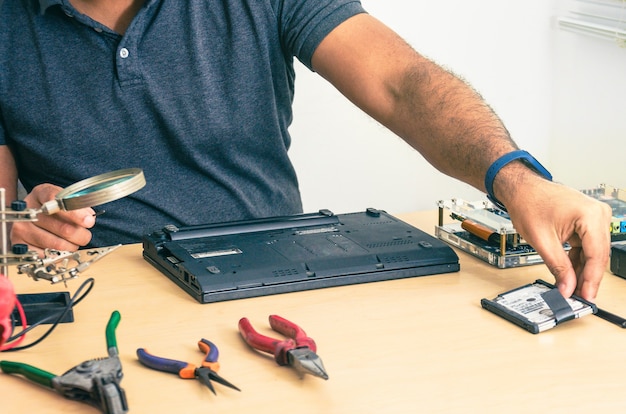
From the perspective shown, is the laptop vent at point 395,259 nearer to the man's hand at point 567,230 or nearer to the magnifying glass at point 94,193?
the man's hand at point 567,230

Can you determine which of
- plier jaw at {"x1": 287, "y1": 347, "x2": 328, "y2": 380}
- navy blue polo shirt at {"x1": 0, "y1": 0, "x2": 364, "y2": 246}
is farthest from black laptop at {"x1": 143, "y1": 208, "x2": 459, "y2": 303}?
navy blue polo shirt at {"x1": 0, "y1": 0, "x2": 364, "y2": 246}

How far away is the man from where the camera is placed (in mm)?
1432

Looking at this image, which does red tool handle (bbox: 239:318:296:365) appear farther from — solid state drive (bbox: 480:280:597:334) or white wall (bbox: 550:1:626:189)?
white wall (bbox: 550:1:626:189)

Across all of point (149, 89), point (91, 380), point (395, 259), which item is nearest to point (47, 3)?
point (149, 89)

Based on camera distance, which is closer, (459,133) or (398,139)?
(459,133)

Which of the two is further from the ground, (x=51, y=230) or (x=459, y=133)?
(x=459, y=133)

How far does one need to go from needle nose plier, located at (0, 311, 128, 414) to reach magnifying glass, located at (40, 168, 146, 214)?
151 millimetres

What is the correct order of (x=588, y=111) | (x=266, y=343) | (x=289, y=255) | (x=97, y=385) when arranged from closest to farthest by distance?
(x=97, y=385)
(x=266, y=343)
(x=289, y=255)
(x=588, y=111)

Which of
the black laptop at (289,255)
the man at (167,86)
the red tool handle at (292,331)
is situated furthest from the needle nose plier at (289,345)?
the man at (167,86)

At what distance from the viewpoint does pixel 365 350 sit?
855mm

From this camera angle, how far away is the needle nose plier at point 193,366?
0.78 meters

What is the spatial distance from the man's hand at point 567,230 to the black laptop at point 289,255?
13cm

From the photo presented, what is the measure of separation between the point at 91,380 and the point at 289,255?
39 cm

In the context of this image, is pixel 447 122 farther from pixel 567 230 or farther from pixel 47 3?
pixel 47 3
